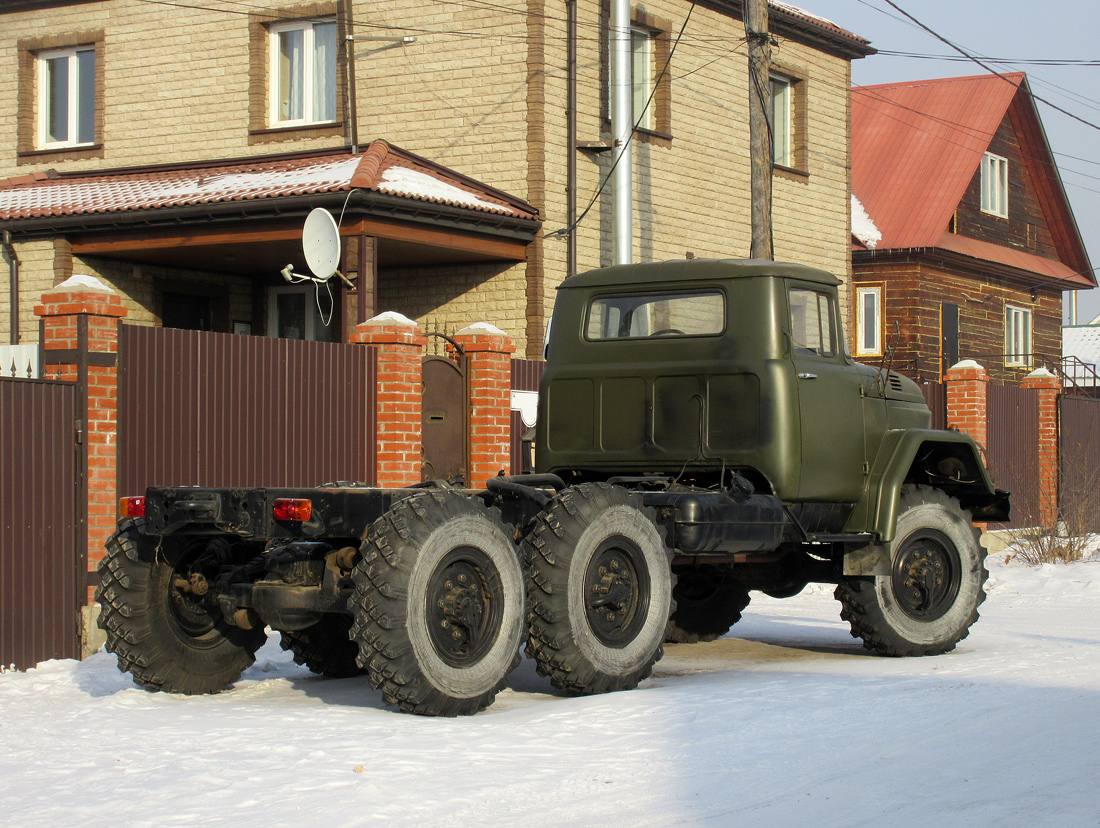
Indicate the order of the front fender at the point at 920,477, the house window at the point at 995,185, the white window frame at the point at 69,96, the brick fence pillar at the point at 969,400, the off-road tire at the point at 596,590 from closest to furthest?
the off-road tire at the point at 596,590 → the front fender at the point at 920,477 → the brick fence pillar at the point at 969,400 → the white window frame at the point at 69,96 → the house window at the point at 995,185

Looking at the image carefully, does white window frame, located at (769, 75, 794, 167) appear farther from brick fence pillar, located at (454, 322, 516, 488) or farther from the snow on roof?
brick fence pillar, located at (454, 322, 516, 488)

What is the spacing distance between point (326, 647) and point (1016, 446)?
14.8 metres

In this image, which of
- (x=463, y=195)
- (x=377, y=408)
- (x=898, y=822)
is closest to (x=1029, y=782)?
(x=898, y=822)

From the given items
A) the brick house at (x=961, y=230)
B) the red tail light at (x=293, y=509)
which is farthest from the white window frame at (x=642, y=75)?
the red tail light at (x=293, y=509)

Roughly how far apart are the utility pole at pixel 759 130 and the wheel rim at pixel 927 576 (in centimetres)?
631

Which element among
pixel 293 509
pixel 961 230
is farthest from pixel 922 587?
pixel 961 230

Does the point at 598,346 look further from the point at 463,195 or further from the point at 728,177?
the point at 728,177

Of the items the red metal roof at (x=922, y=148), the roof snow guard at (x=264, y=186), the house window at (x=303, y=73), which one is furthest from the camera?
the red metal roof at (x=922, y=148)

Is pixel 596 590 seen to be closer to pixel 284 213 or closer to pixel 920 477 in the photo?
pixel 920 477

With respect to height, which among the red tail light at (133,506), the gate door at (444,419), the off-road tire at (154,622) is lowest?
the off-road tire at (154,622)

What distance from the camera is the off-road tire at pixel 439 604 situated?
22.1ft

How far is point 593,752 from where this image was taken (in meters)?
6.14

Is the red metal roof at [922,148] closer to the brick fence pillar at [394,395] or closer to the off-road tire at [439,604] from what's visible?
the brick fence pillar at [394,395]

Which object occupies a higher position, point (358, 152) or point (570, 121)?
point (570, 121)
